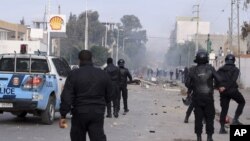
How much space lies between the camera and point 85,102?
8.91 metres

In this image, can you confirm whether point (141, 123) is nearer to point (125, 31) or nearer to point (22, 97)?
point (22, 97)

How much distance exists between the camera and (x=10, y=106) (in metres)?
16.6

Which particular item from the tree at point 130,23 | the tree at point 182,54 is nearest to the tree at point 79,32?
the tree at point 182,54

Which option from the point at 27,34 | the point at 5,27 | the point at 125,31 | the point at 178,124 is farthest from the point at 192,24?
the point at 178,124

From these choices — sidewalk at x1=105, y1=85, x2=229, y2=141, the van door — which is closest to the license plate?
the van door

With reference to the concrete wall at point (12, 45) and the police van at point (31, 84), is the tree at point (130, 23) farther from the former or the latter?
the police van at point (31, 84)

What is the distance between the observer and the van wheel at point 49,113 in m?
17.1

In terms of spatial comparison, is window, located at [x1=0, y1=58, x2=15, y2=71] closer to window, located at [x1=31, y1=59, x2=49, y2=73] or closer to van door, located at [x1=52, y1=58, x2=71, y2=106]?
window, located at [x1=31, y1=59, x2=49, y2=73]

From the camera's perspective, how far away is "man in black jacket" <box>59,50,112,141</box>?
29.1ft

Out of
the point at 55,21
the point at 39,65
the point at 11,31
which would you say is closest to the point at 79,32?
the point at 11,31

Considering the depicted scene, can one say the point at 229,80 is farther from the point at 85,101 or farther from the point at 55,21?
the point at 55,21

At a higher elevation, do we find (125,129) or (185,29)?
(185,29)

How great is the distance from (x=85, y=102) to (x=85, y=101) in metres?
0.02

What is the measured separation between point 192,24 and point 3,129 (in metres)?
158
